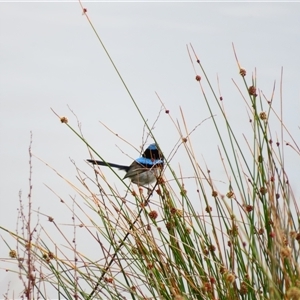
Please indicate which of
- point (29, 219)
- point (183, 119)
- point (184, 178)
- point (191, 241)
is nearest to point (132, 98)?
point (183, 119)

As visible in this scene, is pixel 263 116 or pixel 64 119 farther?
pixel 263 116

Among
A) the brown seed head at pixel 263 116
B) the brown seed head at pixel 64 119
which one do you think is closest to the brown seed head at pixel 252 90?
the brown seed head at pixel 263 116

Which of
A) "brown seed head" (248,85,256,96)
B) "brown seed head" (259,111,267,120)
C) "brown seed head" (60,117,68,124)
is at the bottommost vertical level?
"brown seed head" (259,111,267,120)

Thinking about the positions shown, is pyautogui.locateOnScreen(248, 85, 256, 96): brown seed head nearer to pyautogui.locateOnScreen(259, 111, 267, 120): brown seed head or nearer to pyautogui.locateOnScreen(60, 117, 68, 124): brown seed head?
pyautogui.locateOnScreen(259, 111, 267, 120): brown seed head

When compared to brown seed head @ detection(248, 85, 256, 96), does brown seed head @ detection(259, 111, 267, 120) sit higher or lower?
lower

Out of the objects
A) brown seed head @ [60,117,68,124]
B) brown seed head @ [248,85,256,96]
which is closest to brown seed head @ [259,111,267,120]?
brown seed head @ [248,85,256,96]

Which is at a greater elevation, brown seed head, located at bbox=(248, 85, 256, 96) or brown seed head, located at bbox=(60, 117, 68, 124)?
brown seed head, located at bbox=(248, 85, 256, 96)

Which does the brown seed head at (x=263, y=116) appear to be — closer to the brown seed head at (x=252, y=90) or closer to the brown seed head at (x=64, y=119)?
the brown seed head at (x=252, y=90)

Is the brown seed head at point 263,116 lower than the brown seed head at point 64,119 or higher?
lower

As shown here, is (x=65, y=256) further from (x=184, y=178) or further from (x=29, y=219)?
(x=29, y=219)

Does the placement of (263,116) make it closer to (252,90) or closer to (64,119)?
(252,90)

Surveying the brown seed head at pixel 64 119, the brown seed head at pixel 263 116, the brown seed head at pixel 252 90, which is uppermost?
the brown seed head at pixel 252 90

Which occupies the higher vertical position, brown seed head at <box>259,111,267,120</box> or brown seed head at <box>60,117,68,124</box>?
brown seed head at <box>60,117,68,124</box>

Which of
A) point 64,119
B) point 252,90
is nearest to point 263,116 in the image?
point 252,90
